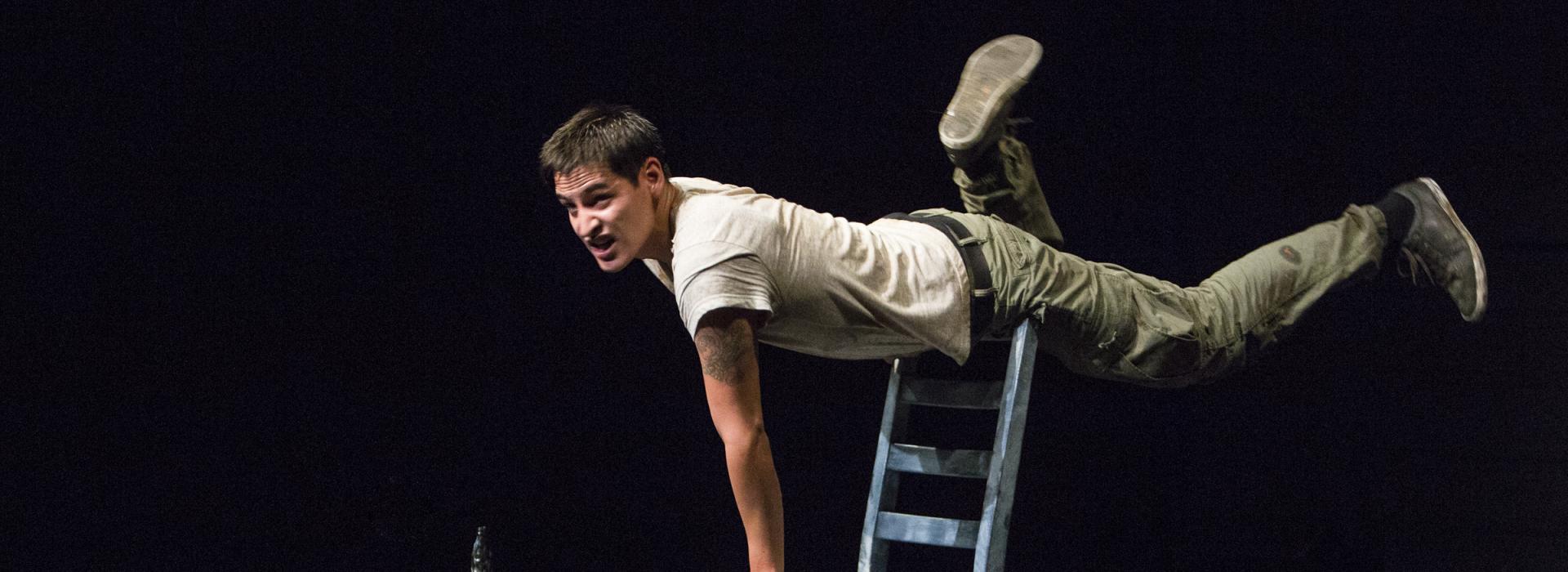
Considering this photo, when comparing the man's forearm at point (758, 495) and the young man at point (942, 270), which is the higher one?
the young man at point (942, 270)

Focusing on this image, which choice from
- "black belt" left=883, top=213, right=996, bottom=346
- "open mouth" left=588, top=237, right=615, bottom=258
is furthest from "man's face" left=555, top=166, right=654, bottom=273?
"black belt" left=883, top=213, right=996, bottom=346

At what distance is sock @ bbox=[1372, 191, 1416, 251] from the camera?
8.14 ft

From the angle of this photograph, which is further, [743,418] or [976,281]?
[976,281]

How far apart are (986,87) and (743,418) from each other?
751 mm

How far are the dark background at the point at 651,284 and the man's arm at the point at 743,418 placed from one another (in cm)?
114

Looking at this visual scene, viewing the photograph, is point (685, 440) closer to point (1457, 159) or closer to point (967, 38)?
point (967, 38)

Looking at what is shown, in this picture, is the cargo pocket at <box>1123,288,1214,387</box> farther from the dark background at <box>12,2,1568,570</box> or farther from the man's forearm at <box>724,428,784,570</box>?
the man's forearm at <box>724,428,784,570</box>

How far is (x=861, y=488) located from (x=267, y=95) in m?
1.64

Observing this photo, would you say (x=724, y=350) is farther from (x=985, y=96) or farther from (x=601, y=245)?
(x=985, y=96)

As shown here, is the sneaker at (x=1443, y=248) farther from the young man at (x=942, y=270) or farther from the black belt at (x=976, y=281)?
the black belt at (x=976, y=281)

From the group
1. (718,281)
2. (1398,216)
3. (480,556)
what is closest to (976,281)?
(718,281)

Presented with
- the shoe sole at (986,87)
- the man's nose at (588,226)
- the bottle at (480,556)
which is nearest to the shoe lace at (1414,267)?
the shoe sole at (986,87)

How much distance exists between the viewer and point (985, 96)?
2.30 metres

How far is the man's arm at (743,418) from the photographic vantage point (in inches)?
77.5
